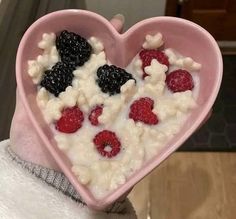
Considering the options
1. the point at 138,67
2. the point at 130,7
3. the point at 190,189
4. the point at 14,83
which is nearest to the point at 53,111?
the point at 138,67

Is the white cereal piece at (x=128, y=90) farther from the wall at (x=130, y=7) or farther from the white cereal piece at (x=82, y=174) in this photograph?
the wall at (x=130, y=7)

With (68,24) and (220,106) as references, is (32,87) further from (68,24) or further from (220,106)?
(220,106)

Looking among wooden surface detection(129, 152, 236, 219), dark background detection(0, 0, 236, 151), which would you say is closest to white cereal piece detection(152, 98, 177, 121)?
dark background detection(0, 0, 236, 151)

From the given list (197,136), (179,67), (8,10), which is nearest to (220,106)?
(197,136)

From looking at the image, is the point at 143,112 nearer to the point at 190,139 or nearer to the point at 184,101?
the point at 184,101

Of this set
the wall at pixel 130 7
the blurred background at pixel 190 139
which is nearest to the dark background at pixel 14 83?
the blurred background at pixel 190 139
